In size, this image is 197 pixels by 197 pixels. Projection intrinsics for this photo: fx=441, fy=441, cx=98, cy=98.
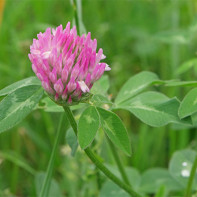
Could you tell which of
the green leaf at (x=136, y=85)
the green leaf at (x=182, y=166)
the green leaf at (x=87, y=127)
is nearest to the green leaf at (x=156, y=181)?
the green leaf at (x=182, y=166)

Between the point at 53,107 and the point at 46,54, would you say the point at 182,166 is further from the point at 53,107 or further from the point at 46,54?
the point at 46,54

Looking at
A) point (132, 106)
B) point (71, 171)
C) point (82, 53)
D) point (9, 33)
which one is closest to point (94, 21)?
point (9, 33)

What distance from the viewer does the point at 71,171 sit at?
190 cm

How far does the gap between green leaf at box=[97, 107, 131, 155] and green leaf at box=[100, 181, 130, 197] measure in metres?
0.47

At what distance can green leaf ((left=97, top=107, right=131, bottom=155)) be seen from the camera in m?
1.08

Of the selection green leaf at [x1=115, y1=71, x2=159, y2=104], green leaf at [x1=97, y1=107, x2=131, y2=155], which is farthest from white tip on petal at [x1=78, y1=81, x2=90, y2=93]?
green leaf at [x1=115, y1=71, x2=159, y2=104]

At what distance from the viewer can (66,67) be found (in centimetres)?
100

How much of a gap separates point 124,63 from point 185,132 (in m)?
0.89

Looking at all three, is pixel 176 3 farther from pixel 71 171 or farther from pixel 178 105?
pixel 178 105

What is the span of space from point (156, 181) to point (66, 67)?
802 millimetres

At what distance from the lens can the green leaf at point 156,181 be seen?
1.61m

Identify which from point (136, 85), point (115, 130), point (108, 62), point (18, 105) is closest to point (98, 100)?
point (115, 130)

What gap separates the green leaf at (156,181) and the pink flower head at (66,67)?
2.31 feet

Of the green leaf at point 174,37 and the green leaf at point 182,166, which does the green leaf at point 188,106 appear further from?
the green leaf at point 174,37
